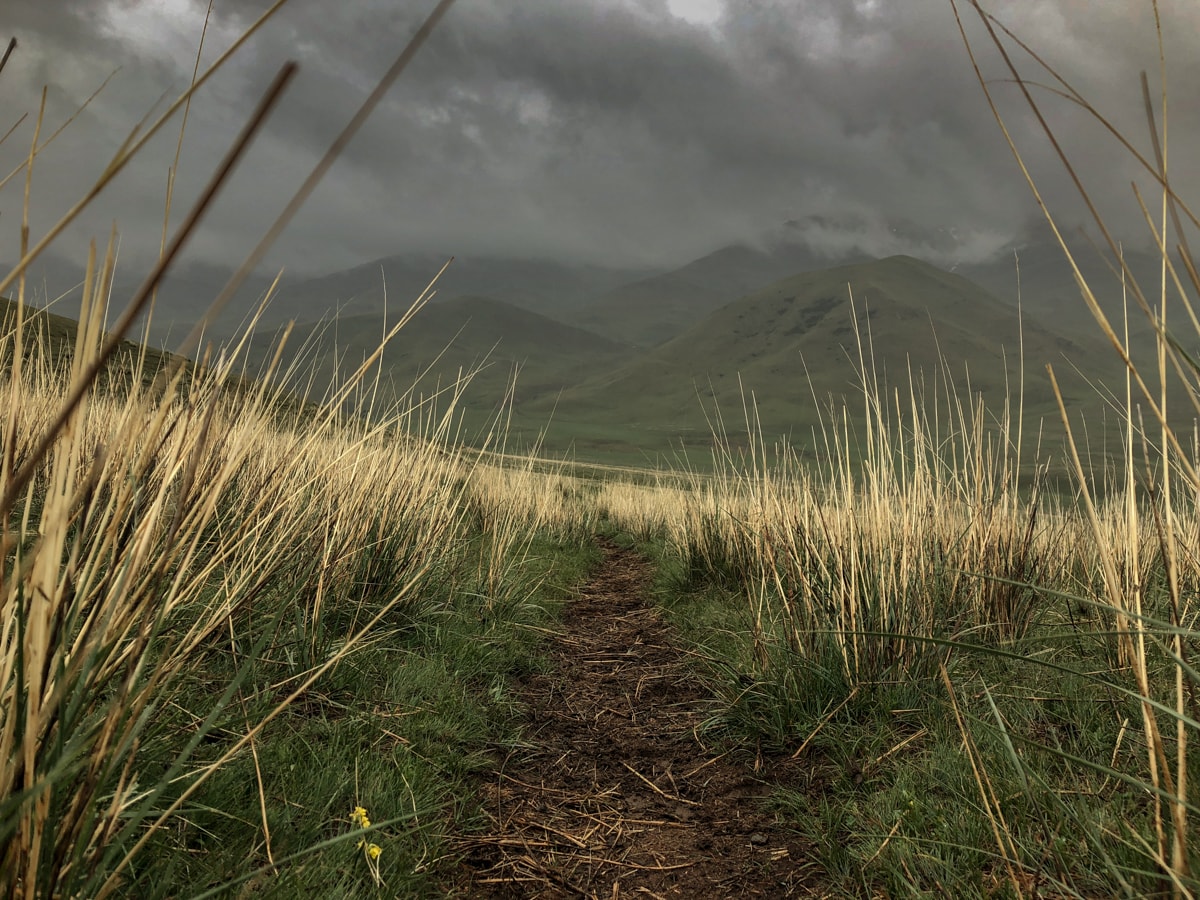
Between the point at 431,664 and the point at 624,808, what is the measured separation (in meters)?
0.97

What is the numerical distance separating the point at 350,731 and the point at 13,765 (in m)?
1.36

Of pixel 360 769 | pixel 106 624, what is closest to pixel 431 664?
pixel 360 769

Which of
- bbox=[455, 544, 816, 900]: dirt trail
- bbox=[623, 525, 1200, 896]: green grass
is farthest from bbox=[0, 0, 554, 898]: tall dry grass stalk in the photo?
bbox=[623, 525, 1200, 896]: green grass

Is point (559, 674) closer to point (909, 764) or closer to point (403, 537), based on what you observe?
point (403, 537)

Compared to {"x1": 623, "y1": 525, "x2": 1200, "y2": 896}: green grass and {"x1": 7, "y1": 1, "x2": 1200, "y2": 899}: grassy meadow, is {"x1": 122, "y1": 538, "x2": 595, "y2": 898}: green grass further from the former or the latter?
{"x1": 623, "y1": 525, "x2": 1200, "y2": 896}: green grass

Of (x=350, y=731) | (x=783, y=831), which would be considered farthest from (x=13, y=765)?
(x=783, y=831)

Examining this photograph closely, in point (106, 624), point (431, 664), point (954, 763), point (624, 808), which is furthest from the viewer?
point (431, 664)

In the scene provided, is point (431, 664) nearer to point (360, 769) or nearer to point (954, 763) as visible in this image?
point (360, 769)

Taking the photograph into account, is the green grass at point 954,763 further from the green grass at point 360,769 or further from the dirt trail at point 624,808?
the green grass at point 360,769

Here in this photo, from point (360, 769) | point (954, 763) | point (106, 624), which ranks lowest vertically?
point (360, 769)

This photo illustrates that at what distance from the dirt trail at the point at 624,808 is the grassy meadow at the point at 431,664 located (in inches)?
4.0

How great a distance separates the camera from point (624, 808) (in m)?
2.18

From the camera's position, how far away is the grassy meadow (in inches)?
34.1

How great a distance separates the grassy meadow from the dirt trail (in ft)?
0.33
